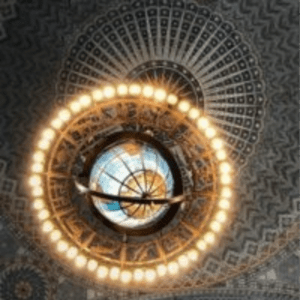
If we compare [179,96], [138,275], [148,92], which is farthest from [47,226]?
[179,96]

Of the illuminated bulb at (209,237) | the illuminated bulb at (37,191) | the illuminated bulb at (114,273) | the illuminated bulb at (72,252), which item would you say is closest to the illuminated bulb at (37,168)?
the illuminated bulb at (37,191)

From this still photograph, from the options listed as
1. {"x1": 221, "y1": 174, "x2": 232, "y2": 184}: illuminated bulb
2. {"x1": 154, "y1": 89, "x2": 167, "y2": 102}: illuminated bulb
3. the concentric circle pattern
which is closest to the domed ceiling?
the concentric circle pattern

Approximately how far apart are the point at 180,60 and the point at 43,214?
3.26 meters

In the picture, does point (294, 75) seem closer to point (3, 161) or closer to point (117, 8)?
point (117, 8)

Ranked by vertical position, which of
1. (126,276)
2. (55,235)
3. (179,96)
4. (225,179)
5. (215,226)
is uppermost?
(179,96)

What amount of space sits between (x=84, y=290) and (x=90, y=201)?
2917mm

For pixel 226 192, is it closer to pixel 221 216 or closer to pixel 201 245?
pixel 221 216

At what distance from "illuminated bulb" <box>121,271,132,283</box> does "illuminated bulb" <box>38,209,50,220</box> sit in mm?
872

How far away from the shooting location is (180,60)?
720 centimetres

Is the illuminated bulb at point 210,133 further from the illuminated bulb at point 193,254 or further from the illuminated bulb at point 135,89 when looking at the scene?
the illuminated bulb at point 193,254

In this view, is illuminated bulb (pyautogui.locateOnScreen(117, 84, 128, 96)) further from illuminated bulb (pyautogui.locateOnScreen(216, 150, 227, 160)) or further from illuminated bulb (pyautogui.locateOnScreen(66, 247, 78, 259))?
illuminated bulb (pyautogui.locateOnScreen(66, 247, 78, 259))

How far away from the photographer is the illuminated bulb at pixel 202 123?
4.93m

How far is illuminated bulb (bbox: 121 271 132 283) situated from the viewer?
15.9 feet

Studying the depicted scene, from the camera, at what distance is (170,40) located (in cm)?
716
